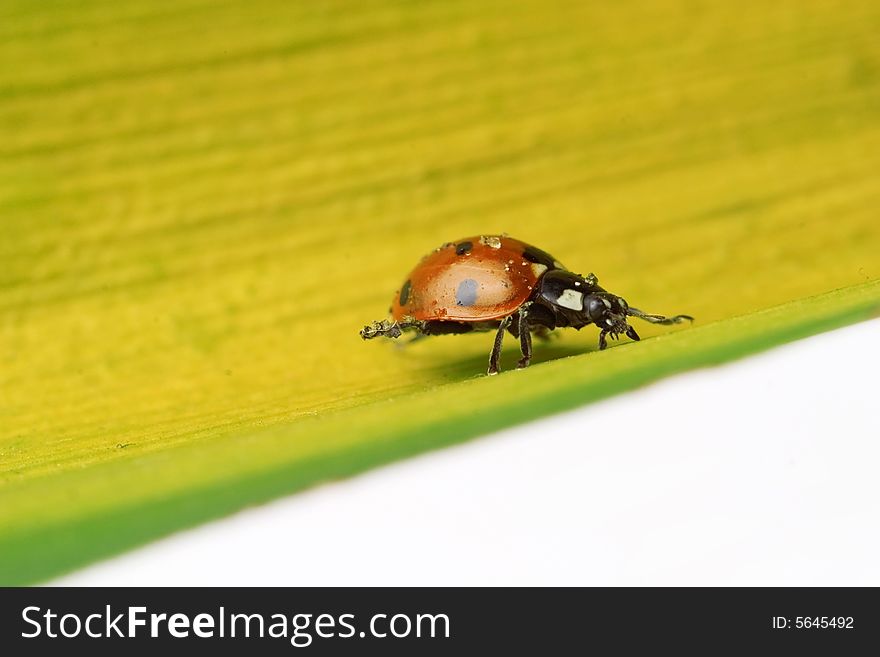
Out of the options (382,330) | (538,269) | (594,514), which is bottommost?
(594,514)

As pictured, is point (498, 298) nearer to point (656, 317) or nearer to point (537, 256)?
point (537, 256)

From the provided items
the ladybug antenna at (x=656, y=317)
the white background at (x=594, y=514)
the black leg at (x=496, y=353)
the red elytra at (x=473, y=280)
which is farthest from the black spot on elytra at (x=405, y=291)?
the white background at (x=594, y=514)

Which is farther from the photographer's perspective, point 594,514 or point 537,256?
point 537,256

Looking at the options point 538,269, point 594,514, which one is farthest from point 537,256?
point 594,514

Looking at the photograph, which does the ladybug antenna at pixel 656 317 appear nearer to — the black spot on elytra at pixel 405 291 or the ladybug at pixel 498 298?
the ladybug at pixel 498 298

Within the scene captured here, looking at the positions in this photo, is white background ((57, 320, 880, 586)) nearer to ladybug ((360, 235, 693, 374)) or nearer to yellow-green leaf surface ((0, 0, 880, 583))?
yellow-green leaf surface ((0, 0, 880, 583))

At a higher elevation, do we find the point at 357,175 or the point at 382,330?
the point at 357,175
